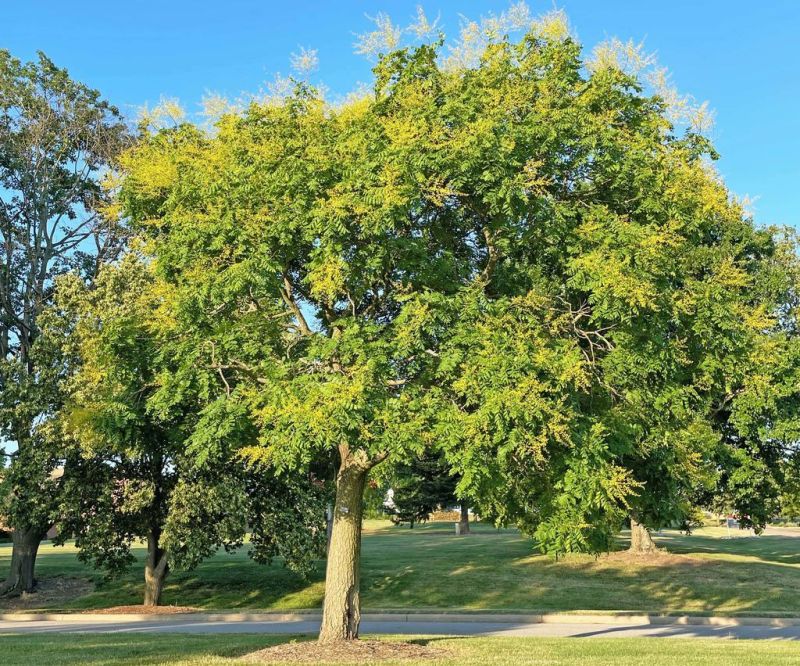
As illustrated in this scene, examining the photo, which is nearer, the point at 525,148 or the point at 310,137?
the point at 525,148

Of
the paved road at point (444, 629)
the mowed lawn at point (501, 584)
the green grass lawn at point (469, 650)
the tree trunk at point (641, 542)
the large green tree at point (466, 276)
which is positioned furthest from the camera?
the tree trunk at point (641, 542)

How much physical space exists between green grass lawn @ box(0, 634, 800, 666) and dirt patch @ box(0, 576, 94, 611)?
1221cm

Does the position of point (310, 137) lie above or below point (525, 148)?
above

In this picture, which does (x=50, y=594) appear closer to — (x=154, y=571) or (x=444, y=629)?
(x=154, y=571)

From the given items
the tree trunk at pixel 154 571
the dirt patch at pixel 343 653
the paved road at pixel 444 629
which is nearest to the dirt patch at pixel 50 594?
the tree trunk at pixel 154 571

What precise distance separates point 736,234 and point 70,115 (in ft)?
90.7

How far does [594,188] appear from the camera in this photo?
13766 millimetres

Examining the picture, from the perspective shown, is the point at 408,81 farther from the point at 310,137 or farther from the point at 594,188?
the point at 594,188

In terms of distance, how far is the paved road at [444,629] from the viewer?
63.7ft

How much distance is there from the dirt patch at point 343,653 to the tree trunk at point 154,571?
1445cm

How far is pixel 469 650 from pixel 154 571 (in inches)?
649

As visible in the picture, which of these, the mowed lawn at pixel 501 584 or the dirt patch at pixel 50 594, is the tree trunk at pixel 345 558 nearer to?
the mowed lawn at pixel 501 584

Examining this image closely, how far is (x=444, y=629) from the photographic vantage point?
20.4 meters

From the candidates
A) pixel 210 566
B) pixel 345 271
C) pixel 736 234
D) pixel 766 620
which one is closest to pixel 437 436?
pixel 345 271
